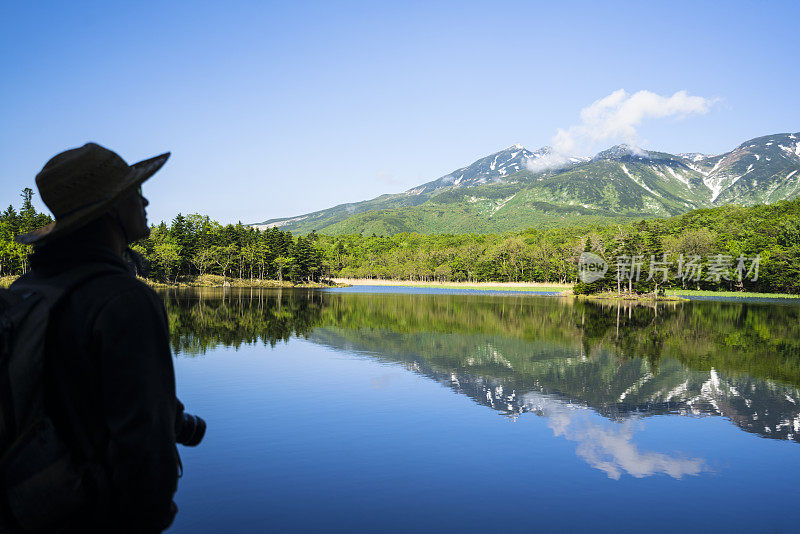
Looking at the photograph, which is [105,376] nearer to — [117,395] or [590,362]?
[117,395]

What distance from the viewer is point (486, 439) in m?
8.91

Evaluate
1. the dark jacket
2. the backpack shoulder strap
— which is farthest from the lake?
the backpack shoulder strap

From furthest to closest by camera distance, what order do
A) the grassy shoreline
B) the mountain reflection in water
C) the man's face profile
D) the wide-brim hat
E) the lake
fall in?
the grassy shoreline, the mountain reflection in water, the lake, the man's face profile, the wide-brim hat

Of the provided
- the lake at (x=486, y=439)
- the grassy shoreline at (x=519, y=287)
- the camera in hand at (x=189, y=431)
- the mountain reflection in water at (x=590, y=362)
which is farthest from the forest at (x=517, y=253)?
the camera in hand at (x=189, y=431)

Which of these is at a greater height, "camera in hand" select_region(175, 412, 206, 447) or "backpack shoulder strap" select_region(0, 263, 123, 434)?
"backpack shoulder strap" select_region(0, 263, 123, 434)

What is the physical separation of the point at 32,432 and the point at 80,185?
3.02 feet

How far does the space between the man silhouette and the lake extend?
13.6 ft

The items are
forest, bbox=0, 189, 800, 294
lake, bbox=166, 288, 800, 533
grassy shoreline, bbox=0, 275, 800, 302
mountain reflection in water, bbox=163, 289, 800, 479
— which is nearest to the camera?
lake, bbox=166, 288, 800, 533

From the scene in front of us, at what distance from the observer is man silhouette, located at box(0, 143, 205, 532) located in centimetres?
181

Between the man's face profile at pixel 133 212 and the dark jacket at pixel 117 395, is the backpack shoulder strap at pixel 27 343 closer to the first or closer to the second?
the dark jacket at pixel 117 395

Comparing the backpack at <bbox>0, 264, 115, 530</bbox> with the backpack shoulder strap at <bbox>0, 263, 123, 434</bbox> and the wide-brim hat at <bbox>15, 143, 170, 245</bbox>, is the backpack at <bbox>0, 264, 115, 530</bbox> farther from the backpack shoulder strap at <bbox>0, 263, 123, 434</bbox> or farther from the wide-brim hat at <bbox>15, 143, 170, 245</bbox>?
the wide-brim hat at <bbox>15, 143, 170, 245</bbox>

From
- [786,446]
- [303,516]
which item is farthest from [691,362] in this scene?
[303,516]

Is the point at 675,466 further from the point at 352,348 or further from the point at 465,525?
the point at 352,348

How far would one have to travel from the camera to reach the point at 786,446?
9.01 metres
